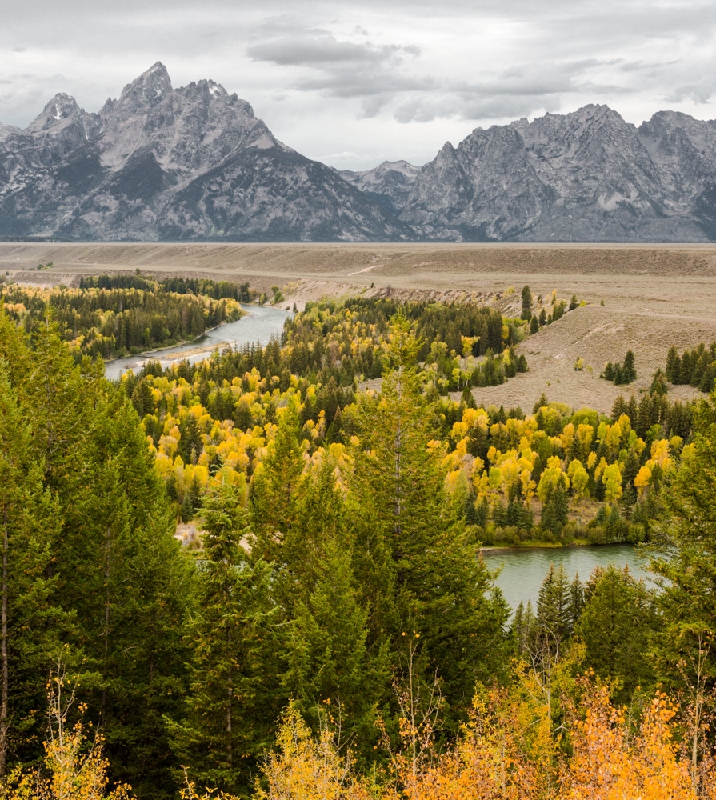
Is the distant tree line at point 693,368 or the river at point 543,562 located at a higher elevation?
the distant tree line at point 693,368

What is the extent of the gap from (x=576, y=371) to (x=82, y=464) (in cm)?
10526

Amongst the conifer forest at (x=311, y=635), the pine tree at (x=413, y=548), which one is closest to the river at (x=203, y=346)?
the conifer forest at (x=311, y=635)

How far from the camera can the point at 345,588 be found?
81.9 ft

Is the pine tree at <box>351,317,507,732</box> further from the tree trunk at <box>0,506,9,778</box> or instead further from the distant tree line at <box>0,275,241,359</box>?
the distant tree line at <box>0,275,241,359</box>

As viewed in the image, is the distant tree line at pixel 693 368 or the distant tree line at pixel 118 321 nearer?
the distant tree line at pixel 693 368

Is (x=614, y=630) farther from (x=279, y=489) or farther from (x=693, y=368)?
(x=693, y=368)

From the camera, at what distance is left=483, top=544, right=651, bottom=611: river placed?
2566 inches

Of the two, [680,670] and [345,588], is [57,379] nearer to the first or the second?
[345,588]

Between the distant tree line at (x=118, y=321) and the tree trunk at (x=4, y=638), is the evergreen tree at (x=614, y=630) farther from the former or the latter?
the distant tree line at (x=118, y=321)

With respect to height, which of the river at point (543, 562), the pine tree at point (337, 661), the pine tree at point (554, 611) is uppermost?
the pine tree at point (337, 661)

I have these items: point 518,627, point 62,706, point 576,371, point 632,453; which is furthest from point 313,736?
point 576,371

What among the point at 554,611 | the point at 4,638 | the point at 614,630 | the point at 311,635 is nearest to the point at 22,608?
the point at 4,638

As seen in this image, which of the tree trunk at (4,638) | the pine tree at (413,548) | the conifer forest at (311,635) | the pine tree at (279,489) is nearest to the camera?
the conifer forest at (311,635)

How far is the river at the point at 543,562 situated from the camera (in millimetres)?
65188
